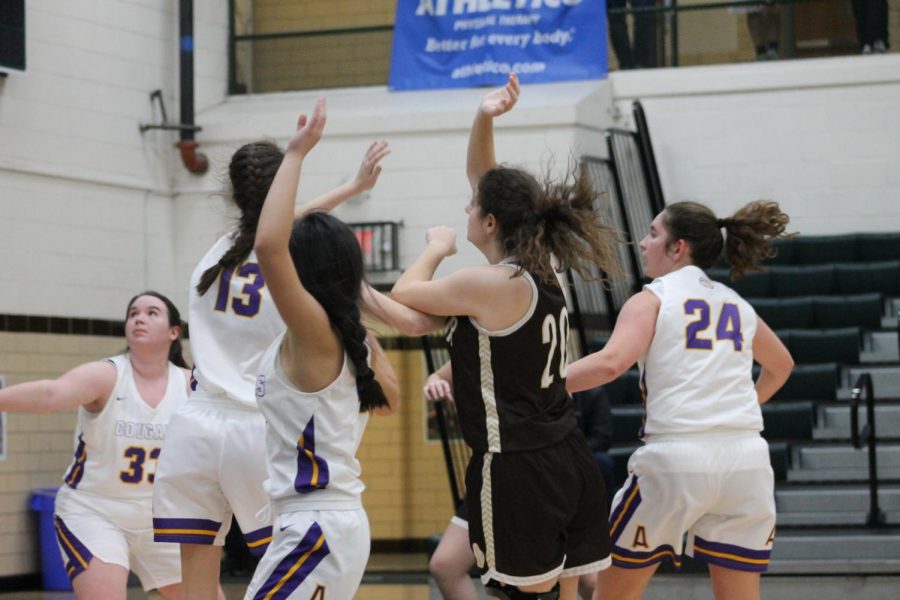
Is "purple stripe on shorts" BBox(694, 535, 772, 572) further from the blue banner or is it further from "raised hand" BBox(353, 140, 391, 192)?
the blue banner

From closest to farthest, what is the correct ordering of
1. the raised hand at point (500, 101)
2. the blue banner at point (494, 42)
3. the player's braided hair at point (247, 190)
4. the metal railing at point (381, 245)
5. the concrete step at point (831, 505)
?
1. the player's braided hair at point (247, 190)
2. the raised hand at point (500, 101)
3. the concrete step at point (831, 505)
4. the metal railing at point (381, 245)
5. the blue banner at point (494, 42)

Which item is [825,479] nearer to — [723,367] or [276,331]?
[723,367]

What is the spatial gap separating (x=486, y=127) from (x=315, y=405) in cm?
138

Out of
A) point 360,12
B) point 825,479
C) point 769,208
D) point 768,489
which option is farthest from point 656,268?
point 360,12

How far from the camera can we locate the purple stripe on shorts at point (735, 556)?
4.66 m

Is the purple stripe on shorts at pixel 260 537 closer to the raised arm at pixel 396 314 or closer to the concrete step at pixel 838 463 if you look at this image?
the raised arm at pixel 396 314

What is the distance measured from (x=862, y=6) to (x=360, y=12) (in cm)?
409

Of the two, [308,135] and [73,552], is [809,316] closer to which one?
[73,552]

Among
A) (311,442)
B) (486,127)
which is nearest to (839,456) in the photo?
(486,127)

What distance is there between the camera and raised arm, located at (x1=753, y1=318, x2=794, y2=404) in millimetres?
4980

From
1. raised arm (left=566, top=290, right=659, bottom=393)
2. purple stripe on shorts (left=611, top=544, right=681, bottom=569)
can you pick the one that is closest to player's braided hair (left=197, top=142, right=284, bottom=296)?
raised arm (left=566, top=290, right=659, bottom=393)

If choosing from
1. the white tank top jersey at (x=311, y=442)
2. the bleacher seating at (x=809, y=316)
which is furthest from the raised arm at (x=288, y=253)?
the bleacher seating at (x=809, y=316)

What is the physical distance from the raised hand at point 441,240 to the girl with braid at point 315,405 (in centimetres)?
58

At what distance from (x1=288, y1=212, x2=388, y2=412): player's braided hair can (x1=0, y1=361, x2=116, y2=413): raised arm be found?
5.33 ft
